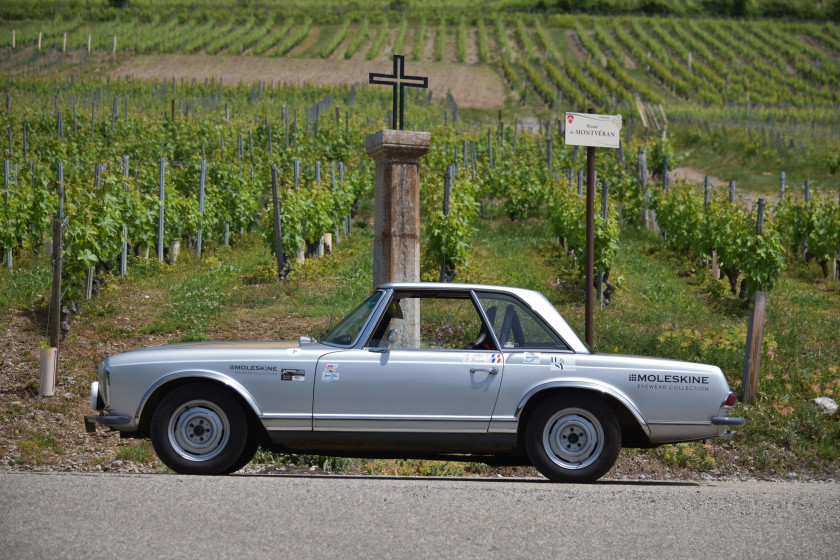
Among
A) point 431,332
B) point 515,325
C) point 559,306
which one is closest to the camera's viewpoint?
point 515,325

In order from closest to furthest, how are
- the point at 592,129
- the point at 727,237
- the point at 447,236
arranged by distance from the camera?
1. the point at 592,129
2. the point at 447,236
3. the point at 727,237

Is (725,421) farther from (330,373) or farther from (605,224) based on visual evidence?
(605,224)

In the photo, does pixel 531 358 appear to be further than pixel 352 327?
No

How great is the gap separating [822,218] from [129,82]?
43.7 meters

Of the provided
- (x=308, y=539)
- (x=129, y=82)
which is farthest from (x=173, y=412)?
(x=129, y=82)

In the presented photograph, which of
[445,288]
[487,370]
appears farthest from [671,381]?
[445,288]

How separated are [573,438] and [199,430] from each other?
260cm

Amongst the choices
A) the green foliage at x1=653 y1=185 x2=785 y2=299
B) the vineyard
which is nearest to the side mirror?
the vineyard

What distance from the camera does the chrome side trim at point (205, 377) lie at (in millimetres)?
6082

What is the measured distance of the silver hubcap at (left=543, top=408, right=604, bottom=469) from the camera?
20.5 feet

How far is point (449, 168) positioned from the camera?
710 inches

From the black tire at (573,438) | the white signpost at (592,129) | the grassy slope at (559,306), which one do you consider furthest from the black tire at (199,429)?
the white signpost at (592,129)

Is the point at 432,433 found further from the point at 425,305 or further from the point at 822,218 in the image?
the point at 822,218

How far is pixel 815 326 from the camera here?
13.0 metres
